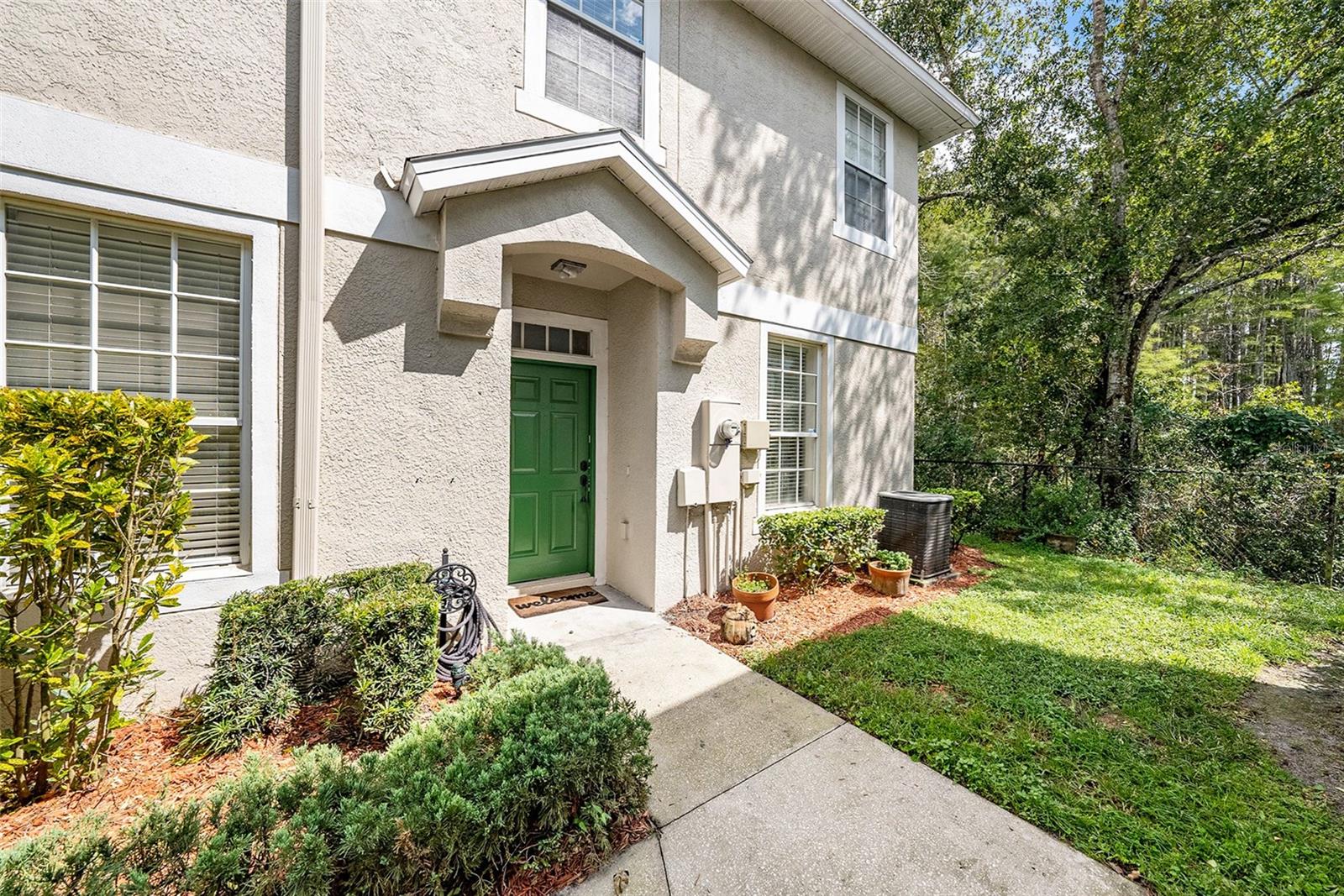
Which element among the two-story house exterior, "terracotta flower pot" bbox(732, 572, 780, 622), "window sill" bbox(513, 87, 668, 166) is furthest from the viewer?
"terracotta flower pot" bbox(732, 572, 780, 622)

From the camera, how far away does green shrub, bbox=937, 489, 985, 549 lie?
7341 millimetres

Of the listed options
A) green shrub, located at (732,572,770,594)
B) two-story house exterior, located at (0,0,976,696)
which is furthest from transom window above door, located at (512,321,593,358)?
green shrub, located at (732,572,770,594)

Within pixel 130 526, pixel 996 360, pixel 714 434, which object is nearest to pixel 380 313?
pixel 130 526

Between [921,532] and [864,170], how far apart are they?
195 inches

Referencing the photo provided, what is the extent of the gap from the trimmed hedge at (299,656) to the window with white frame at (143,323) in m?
0.74

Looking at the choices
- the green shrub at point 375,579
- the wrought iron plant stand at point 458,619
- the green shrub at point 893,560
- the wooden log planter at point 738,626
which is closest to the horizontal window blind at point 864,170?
the green shrub at point 893,560

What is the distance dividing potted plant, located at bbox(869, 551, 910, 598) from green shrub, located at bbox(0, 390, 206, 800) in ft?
19.5

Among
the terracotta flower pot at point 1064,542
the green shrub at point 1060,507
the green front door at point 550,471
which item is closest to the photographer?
the green front door at point 550,471

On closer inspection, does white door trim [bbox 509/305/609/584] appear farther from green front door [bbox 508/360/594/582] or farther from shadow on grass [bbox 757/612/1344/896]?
shadow on grass [bbox 757/612/1344/896]

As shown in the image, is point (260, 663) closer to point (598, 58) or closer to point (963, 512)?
point (598, 58)

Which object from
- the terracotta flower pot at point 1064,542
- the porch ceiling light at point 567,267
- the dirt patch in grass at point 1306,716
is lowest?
the dirt patch in grass at point 1306,716

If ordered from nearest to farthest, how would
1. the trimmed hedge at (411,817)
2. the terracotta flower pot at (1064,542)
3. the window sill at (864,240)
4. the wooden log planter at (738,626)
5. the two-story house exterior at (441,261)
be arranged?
the trimmed hedge at (411,817)
the two-story house exterior at (441,261)
the wooden log planter at (738,626)
the window sill at (864,240)
the terracotta flower pot at (1064,542)

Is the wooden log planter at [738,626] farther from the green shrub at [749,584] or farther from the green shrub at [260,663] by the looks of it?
the green shrub at [260,663]

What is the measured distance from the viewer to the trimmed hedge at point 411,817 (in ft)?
5.34
